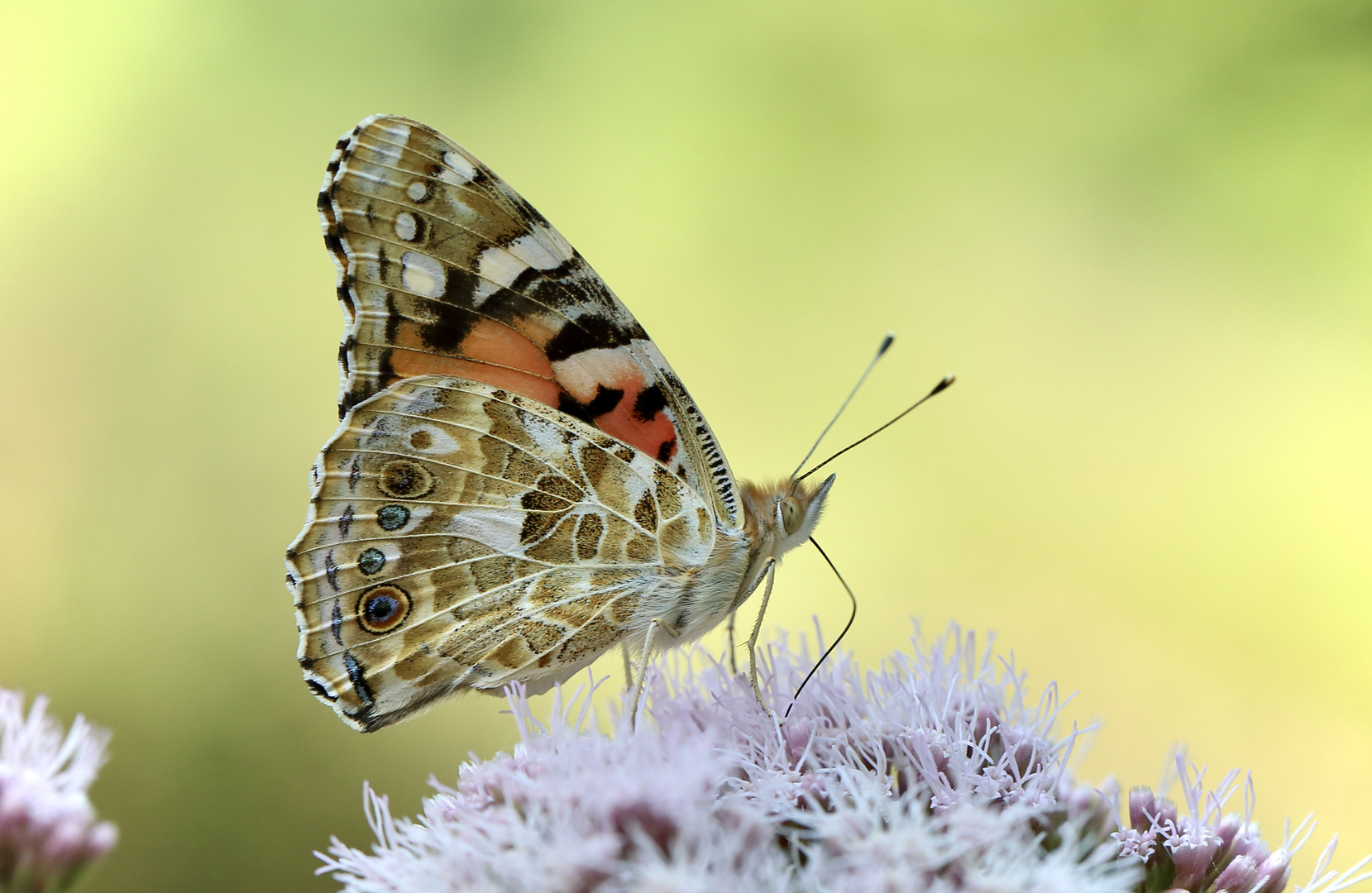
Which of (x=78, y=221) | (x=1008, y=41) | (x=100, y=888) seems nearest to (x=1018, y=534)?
(x=1008, y=41)

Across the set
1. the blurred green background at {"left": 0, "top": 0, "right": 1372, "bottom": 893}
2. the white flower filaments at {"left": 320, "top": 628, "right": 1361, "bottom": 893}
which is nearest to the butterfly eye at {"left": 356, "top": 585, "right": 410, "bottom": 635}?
the white flower filaments at {"left": 320, "top": 628, "right": 1361, "bottom": 893}

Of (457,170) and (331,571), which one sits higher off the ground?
(457,170)

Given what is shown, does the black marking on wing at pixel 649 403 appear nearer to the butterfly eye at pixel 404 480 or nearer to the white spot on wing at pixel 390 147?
the butterfly eye at pixel 404 480

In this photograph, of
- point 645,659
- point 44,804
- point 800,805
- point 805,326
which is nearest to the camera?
point 44,804

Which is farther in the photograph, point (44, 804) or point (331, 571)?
point (331, 571)

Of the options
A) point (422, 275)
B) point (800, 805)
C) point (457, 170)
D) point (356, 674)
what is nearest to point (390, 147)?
point (457, 170)

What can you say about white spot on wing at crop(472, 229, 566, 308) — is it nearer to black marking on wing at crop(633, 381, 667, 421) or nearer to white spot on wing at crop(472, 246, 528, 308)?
white spot on wing at crop(472, 246, 528, 308)

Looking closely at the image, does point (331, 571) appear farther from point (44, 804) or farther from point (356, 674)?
point (44, 804)
